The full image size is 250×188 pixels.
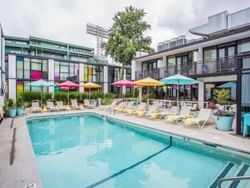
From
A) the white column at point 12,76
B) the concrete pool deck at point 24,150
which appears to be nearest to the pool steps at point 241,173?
the concrete pool deck at point 24,150

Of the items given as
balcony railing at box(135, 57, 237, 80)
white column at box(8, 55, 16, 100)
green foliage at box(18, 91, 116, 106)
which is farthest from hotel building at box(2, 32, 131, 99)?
balcony railing at box(135, 57, 237, 80)

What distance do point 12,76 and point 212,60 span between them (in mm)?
21092

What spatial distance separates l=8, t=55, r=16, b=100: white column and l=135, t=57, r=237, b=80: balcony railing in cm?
1595

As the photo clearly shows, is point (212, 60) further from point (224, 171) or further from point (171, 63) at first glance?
point (224, 171)

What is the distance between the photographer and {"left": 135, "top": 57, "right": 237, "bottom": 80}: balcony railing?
14.1 metres

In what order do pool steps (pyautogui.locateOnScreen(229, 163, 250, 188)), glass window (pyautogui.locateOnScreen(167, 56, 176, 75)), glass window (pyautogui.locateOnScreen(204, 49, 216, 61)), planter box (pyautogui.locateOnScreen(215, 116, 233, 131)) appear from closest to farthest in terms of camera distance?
pool steps (pyautogui.locateOnScreen(229, 163, 250, 188)) → planter box (pyautogui.locateOnScreen(215, 116, 233, 131)) → glass window (pyautogui.locateOnScreen(204, 49, 216, 61)) → glass window (pyautogui.locateOnScreen(167, 56, 176, 75))

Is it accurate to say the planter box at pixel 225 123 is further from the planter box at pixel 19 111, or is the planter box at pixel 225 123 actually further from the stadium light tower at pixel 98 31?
the stadium light tower at pixel 98 31

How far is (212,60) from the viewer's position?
15.3m

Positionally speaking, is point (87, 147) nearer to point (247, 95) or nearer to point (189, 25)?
point (247, 95)

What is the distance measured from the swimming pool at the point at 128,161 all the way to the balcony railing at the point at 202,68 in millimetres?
8790

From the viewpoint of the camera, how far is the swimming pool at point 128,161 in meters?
4.96

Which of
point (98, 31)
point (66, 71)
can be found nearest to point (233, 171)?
point (66, 71)

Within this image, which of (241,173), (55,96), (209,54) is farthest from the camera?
(55,96)

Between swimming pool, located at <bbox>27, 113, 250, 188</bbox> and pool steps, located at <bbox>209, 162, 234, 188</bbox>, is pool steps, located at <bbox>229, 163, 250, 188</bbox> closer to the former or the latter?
swimming pool, located at <bbox>27, 113, 250, 188</bbox>
